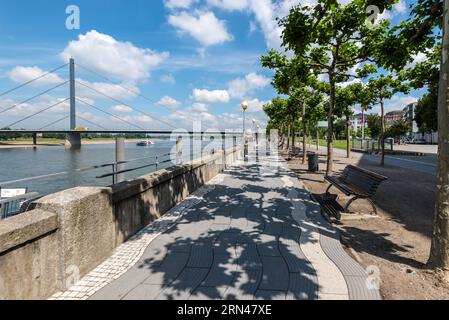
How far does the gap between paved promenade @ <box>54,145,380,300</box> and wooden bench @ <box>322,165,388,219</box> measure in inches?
24.6

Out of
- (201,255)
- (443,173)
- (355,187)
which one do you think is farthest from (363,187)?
(201,255)

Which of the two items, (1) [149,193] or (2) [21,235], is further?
(1) [149,193]

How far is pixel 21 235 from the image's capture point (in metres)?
2.62

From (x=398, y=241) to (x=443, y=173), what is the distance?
6.11 feet

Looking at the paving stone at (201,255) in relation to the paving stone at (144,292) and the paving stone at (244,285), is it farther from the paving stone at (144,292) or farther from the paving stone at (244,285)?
the paving stone at (144,292)

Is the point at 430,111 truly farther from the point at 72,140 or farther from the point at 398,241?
the point at 72,140

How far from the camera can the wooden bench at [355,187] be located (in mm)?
5602

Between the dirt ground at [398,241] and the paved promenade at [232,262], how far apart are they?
292 mm

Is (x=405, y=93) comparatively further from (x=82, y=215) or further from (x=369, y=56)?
(x=82, y=215)

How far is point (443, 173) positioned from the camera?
336 cm

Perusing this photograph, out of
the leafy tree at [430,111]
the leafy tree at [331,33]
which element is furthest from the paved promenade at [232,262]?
the leafy tree at [430,111]
